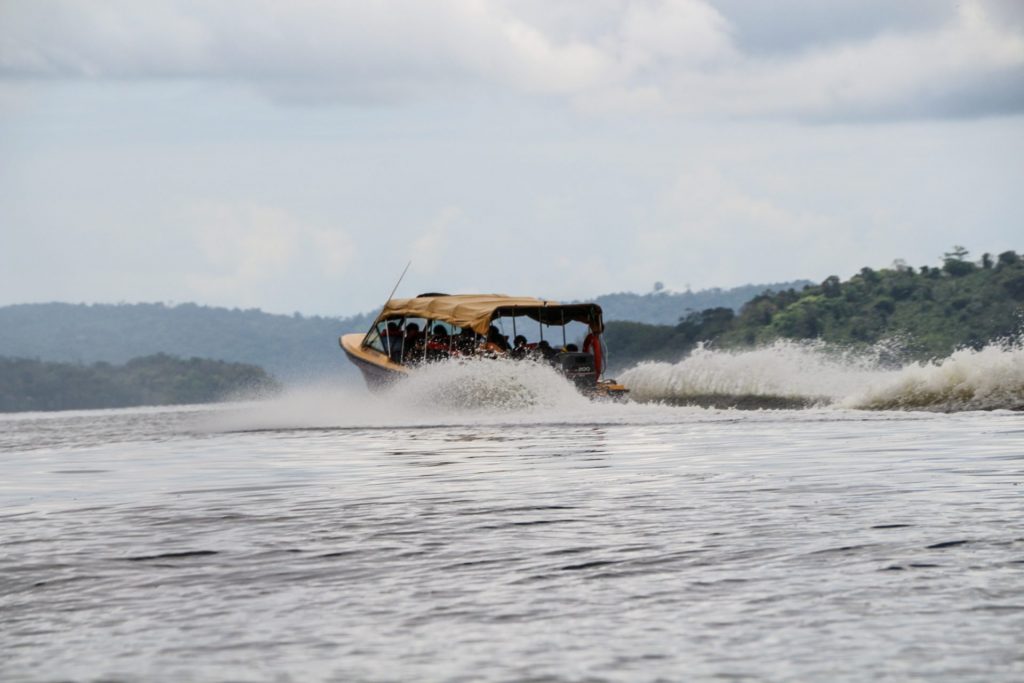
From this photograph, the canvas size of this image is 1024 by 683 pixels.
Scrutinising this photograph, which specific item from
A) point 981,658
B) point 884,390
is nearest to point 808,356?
point 884,390

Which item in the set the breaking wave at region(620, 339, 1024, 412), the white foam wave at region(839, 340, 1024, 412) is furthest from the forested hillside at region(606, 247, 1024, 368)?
the white foam wave at region(839, 340, 1024, 412)

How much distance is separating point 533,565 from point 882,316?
10236 cm

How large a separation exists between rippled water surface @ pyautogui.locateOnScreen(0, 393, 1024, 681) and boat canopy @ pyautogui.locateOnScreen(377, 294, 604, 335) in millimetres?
14992

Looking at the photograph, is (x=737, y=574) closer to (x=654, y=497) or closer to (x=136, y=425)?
(x=654, y=497)

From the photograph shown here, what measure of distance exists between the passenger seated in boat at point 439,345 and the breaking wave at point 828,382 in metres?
6.29

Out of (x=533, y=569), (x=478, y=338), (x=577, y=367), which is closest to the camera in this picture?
(x=533, y=569)

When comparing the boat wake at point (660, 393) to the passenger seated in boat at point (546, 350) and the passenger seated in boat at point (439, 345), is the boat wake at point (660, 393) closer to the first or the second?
the passenger seated in boat at point (439, 345)

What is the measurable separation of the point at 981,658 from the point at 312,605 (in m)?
3.43

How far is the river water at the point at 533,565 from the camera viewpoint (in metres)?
7.13

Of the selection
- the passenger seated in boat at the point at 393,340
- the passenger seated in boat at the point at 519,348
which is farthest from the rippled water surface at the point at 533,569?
the passenger seated in boat at the point at 393,340

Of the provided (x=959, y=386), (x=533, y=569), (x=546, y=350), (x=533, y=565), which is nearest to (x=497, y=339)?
(x=546, y=350)

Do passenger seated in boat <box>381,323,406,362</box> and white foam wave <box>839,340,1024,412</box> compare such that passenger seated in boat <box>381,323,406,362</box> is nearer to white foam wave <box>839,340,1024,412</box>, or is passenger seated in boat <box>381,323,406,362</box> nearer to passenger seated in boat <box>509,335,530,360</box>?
passenger seated in boat <box>509,335,530,360</box>

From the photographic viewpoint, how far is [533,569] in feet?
31.0

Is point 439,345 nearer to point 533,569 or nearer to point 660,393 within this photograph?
point 660,393
